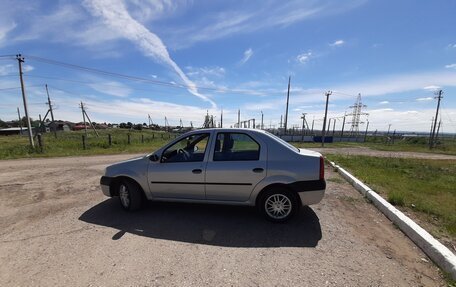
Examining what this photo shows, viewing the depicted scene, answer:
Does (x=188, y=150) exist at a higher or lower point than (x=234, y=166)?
higher

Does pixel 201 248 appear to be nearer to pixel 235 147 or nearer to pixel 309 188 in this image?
pixel 235 147

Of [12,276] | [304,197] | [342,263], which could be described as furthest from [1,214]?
[342,263]

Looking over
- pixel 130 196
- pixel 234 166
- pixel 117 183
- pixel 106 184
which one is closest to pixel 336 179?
pixel 234 166

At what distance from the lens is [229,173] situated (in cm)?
412

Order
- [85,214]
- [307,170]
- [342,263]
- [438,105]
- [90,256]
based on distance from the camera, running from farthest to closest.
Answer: [438,105]
[85,214]
[307,170]
[90,256]
[342,263]

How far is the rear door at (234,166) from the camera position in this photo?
13.3 ft

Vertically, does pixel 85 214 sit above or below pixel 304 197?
below

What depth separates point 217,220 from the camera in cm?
429

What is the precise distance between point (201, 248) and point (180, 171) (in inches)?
58.2

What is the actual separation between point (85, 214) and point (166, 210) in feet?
5.16

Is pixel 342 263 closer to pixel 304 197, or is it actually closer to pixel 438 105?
pixel 304 197

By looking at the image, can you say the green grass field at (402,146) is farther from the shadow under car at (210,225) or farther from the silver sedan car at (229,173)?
the silver sedan car at (229,173)

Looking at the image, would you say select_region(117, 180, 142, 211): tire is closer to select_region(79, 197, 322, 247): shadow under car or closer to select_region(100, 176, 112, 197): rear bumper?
select_region(79, 197, 322, 247): shadow under car

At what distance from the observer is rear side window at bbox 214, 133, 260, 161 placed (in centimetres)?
420
